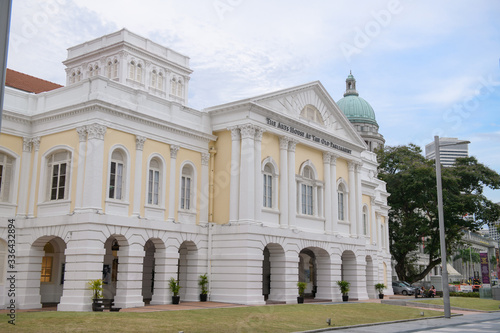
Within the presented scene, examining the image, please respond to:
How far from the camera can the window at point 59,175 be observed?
26.8 metres

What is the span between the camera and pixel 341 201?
3925 cm

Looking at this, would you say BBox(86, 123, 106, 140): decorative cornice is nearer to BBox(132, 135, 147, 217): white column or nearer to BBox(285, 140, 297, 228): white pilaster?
BBox(132, 135, 147, 217): white column

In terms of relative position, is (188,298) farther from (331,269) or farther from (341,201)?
(341,201)

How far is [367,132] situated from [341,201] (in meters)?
49.2

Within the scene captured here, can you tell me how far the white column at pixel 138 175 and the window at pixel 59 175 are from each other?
3269mm

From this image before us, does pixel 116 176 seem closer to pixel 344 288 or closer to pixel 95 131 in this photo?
pixel 95 131

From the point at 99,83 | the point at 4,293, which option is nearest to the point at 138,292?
the point at 4,293

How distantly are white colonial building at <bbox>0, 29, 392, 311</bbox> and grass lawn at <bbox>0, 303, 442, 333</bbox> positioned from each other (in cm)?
424

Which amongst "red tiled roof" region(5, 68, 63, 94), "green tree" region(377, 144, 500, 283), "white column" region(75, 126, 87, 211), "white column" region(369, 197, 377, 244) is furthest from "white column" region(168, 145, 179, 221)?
"green tree" region(377, 144, 500, 283)

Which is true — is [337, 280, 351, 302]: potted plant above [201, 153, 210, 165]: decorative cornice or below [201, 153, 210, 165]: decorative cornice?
below

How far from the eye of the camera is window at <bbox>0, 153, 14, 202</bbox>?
1070 inches

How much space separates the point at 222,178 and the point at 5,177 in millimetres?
11507

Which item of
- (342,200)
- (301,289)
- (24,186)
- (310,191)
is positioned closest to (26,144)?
(24,186)

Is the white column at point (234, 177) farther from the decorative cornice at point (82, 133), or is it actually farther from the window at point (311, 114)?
the decorative cornice at point (82, 133)
